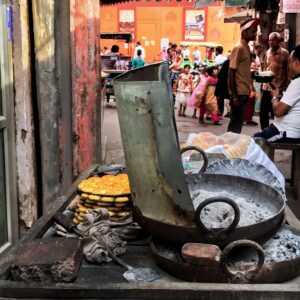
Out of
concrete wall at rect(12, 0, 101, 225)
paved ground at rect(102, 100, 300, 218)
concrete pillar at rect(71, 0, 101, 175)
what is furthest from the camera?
paved ground at rect(102, 100, 300, 218)

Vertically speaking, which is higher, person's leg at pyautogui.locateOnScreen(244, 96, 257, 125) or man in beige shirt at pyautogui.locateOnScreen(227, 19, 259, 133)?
man in beige shirt at pyautogui.locateOnScreen(227, 19, 259, 133)

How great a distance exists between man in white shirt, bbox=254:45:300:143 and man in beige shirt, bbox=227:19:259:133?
6.07 ft

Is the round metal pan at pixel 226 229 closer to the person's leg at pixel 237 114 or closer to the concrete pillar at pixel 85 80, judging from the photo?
the concrete pillar at pixel 85 80

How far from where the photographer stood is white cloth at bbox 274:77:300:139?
531 cm

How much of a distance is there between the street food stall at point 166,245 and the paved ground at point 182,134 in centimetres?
341

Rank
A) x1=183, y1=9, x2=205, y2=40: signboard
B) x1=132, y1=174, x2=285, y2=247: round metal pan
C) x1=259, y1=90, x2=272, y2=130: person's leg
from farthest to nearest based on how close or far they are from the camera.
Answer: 1. x1=183, y1=9, x2=205, y2=40: signboard
2. x1=259, y1=90, x2=272, y2=130: person's leg
3. x1=132, y1=174, x2=285, y2=247: round metal pan

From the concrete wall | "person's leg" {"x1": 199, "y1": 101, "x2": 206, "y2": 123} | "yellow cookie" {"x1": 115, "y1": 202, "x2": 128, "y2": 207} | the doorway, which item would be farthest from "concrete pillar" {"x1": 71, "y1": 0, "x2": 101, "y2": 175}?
"person's leg" {"x1": 199, "y1": 101, "x2": 206, "y2": 123}

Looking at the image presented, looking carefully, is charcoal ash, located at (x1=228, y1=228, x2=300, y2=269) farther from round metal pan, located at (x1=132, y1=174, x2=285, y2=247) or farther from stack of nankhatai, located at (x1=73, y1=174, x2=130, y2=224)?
stack of nankhatai, located at (x1=73, y1=174, x2=130, y2=224)

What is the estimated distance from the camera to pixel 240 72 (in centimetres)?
732

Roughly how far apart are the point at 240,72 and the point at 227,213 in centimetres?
537

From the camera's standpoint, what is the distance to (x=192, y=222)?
2014 mm

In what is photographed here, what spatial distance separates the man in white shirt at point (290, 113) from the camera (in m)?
5.33

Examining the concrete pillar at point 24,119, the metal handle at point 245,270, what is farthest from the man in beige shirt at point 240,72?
the metal handle at point 245,270

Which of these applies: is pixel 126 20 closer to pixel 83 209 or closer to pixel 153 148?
pixel 83 209
